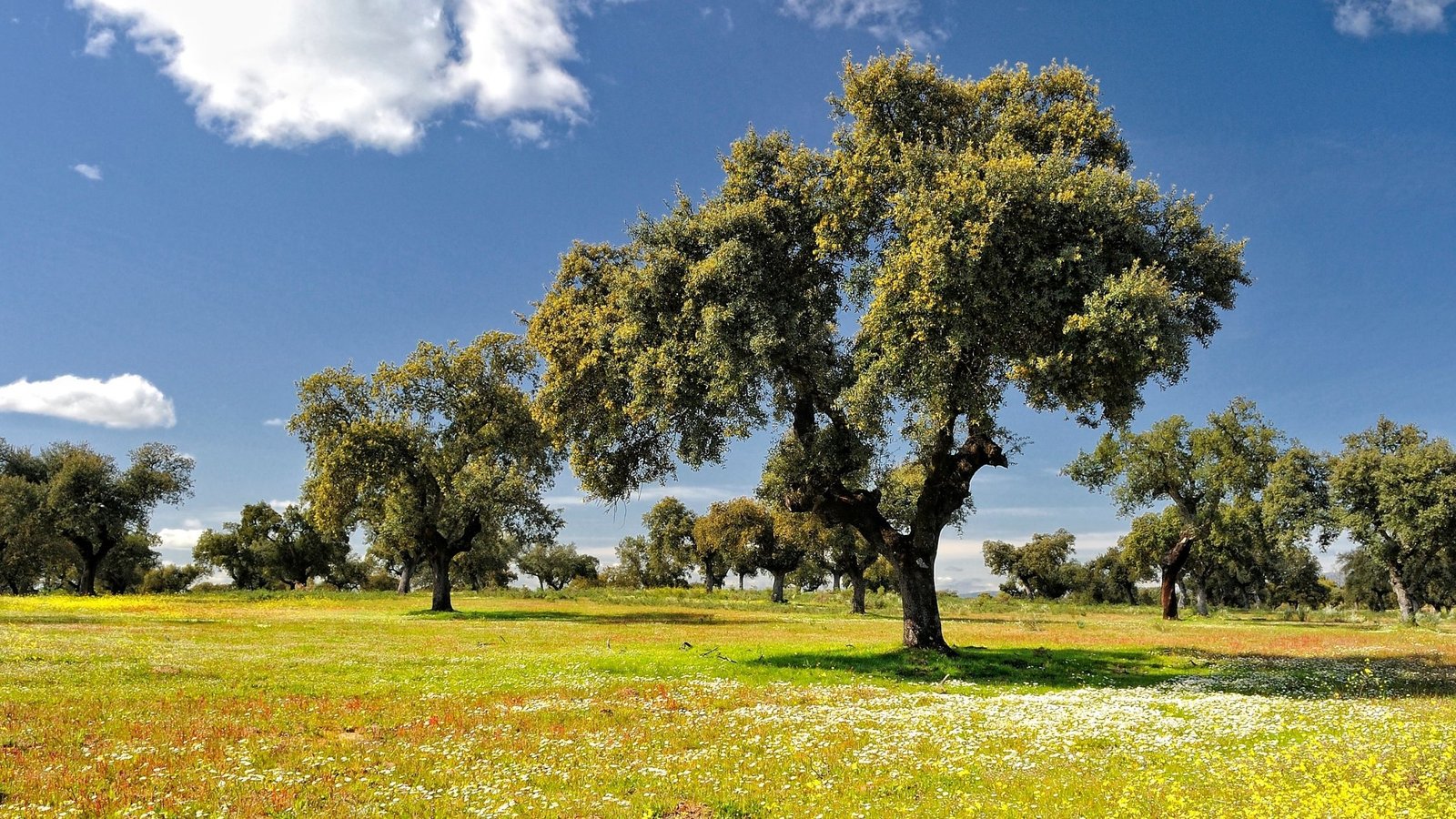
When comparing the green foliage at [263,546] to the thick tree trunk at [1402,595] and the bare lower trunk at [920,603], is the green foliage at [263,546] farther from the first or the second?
the thick tree trunk at [1402,595]

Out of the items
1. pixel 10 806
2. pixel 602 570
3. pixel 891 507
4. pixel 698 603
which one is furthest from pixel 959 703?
pixel 602 570

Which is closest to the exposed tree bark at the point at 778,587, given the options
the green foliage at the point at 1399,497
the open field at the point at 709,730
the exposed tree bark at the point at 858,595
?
the exposed tree bark at the point at 858,595

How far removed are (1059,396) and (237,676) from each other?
28.4 metres

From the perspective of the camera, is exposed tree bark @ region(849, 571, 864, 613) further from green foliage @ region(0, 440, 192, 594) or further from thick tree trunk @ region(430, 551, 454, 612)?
green foliage @ region(0, 440, 192, 594)

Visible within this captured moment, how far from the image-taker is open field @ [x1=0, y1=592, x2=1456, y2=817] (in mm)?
11633

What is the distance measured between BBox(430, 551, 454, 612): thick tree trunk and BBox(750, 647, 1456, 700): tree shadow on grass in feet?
132

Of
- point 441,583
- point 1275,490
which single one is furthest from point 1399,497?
point 441,583

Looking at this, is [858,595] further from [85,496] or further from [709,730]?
[85,496]

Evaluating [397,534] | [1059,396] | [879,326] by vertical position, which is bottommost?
[397,534]

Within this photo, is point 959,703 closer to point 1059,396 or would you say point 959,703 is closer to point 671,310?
point 1059,396

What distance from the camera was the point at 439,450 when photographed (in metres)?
62.6

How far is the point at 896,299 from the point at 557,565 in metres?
153

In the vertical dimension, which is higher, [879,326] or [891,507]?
[879,326]

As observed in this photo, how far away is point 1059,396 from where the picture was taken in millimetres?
26516
